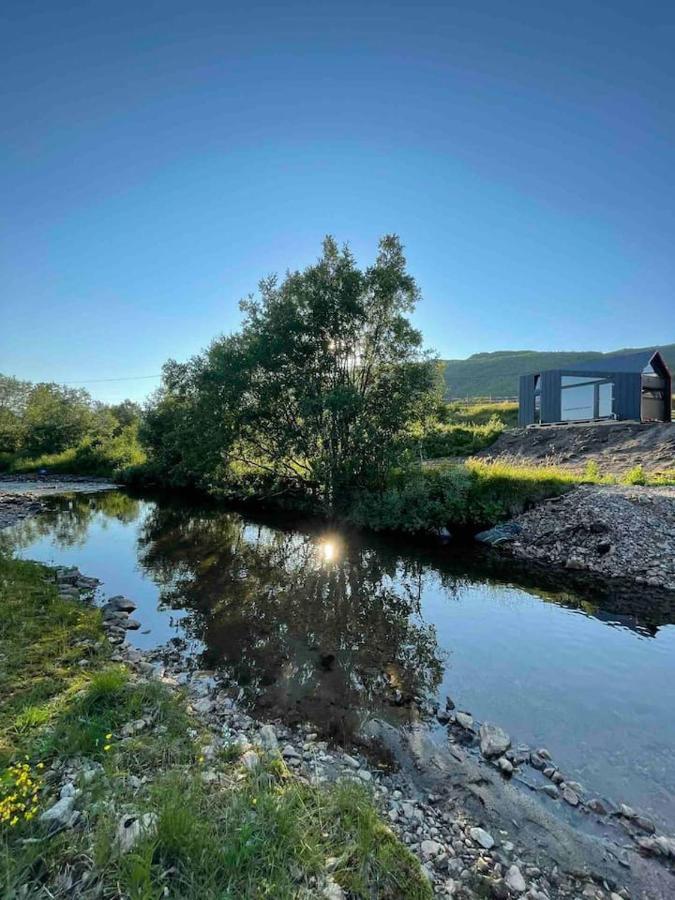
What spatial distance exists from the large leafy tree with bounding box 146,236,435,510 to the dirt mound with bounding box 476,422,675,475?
41.5 feet

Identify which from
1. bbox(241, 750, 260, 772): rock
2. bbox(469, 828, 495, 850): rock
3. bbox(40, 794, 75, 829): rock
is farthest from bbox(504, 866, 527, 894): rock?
bbox(40, 794, 75, 829): rock

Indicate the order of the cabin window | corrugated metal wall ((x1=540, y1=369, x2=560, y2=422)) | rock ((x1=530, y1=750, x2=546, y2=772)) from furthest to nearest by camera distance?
corrugated metal wall ((x1=540, y1=369, x2=560, y2=422)) → the cabin window → rock ((x1=530, y1=750, x2=546, y2=772))

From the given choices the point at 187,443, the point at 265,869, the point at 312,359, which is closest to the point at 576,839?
the point at 265,869

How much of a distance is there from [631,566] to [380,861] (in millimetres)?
13549

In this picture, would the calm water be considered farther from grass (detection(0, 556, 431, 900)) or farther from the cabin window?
the cabin window

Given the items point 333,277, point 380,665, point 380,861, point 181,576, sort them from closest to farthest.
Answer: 1. point 380,861
2. point 380,665
3. point 181,576
4. point 333,277

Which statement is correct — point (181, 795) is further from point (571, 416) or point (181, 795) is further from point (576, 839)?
point (571, 416)

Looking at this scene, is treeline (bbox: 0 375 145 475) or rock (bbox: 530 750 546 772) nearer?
rock (bbox: 530 750 546 772)

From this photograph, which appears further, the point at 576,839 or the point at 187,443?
the point at 187,443

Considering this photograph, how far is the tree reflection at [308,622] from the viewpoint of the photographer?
7574 mm

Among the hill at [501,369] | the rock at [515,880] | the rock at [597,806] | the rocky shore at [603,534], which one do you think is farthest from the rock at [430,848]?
the hill at [501,369]

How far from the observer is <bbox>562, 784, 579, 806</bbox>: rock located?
5.19m

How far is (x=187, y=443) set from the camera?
2617 cm

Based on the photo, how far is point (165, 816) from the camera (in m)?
3.53
